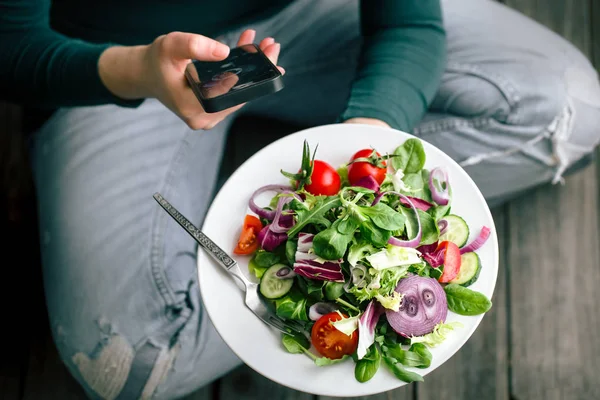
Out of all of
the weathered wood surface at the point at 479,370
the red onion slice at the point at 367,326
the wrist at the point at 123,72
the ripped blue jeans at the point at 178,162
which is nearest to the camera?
the red onion slice at the point at 367,326

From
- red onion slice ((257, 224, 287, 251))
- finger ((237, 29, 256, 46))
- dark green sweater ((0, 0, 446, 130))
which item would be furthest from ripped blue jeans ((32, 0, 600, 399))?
red onion slice ((257, 224, 287, 251))

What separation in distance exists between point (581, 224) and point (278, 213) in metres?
1.09

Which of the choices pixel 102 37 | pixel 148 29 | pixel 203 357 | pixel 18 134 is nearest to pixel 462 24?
pixel 148 29

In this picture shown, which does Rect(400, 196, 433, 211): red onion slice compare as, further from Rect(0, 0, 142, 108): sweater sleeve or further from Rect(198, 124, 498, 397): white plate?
Rect(0, 0, 142, 108): sweater sleeve

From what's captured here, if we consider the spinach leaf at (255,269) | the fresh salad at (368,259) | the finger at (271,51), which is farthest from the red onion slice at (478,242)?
the finger at (271,51)

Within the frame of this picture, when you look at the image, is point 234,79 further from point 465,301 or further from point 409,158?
point 465,301

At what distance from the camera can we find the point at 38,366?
142 cm

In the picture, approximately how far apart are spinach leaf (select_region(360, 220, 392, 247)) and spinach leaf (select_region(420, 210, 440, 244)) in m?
0.07

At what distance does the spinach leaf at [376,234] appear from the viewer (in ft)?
2.56

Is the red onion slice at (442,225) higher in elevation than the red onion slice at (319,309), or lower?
higher

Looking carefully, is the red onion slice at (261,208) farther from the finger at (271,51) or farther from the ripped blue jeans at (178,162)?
the ripped blue jeans at (178,162)

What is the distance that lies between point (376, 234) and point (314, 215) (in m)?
0.10

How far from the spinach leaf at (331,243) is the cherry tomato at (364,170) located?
0.44ft

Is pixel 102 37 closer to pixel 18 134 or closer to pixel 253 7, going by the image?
pixel 253 7
